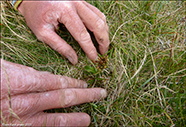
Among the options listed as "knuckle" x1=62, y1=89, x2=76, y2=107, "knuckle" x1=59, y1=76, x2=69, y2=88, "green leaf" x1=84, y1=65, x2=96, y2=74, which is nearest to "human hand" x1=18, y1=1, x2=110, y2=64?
"green leaf" x1=84, y1=65, x2=96, y2=74

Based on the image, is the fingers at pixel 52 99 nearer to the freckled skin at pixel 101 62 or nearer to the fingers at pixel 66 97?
the fingers at pixel 66 97

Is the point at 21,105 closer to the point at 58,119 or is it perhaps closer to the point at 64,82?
the point at 58,119

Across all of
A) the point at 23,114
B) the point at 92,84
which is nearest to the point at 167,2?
the point at 92,84

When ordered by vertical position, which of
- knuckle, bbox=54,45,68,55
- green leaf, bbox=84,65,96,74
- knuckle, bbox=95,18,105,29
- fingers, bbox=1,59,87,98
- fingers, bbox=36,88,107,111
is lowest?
fingers, bbox=36,88,107,111

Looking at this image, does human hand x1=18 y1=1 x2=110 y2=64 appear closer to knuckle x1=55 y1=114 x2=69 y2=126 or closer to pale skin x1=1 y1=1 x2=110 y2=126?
pale skin x1=1 y1=1 x2=110 y2=126

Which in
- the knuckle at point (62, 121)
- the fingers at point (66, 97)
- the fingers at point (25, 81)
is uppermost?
the fingers at point (25, 81)

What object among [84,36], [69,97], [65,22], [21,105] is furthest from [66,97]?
[65,22]

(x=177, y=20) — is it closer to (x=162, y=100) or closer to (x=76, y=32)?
(x=162, y=100)

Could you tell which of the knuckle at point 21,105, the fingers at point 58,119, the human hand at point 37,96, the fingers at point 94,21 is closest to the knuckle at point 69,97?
the human hand at point 37,96

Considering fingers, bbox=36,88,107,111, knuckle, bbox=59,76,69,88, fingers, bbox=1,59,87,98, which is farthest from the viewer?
knuckle, bbox=59,76,69,88
